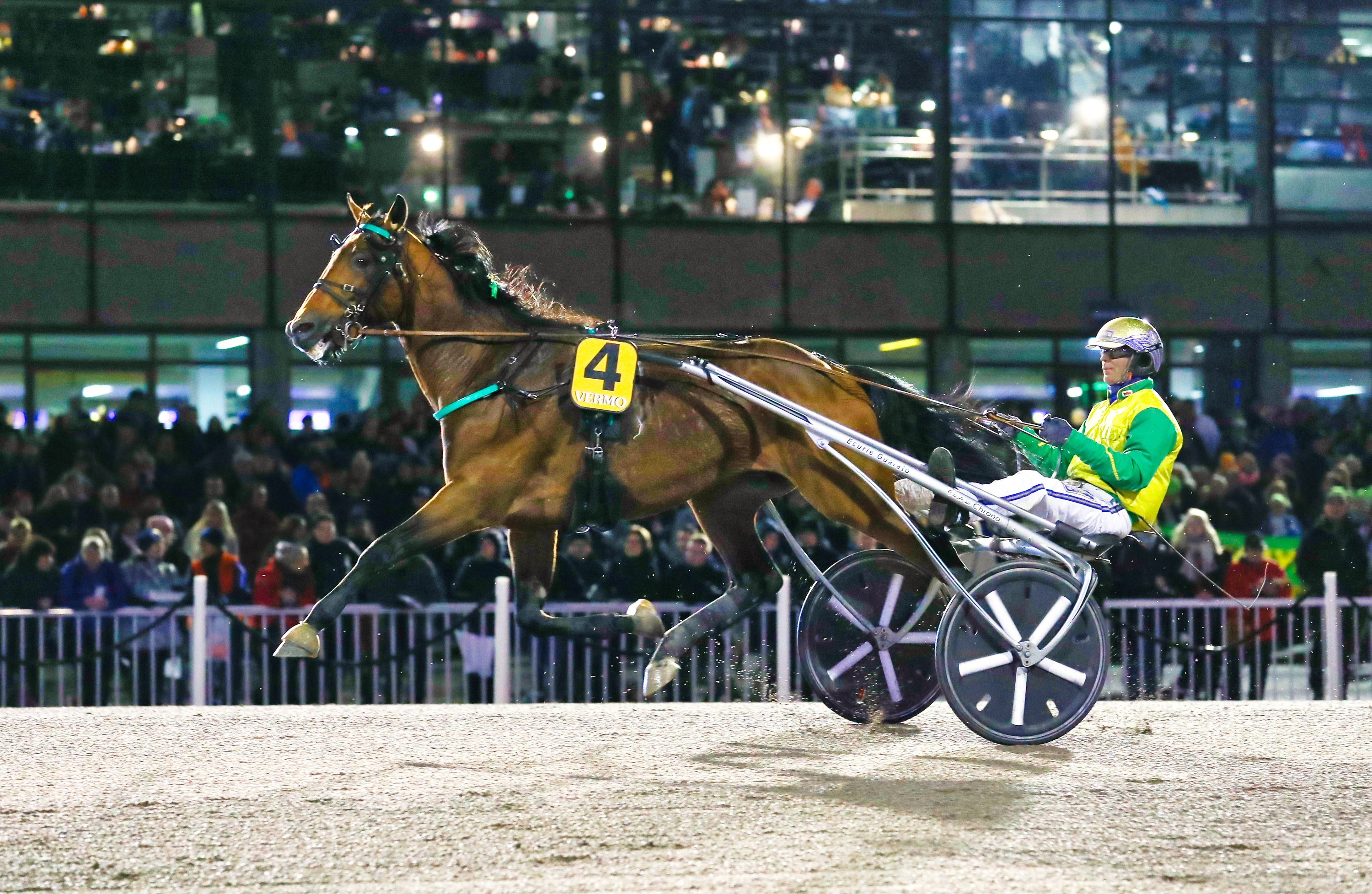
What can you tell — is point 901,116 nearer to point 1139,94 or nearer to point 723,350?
point 1139,94

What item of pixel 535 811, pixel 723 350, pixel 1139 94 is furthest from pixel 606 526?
pixel 1139 94

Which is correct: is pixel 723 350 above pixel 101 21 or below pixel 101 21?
below

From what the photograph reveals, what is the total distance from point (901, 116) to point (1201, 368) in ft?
12.9

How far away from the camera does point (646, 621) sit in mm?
7180

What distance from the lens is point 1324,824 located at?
5.37m

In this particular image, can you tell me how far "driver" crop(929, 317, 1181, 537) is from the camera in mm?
6562

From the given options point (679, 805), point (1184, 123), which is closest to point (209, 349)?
point (1184, 123)

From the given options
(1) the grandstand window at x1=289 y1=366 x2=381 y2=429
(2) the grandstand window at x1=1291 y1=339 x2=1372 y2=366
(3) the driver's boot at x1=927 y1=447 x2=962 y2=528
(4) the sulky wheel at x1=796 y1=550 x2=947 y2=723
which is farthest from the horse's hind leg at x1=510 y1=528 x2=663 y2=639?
(2) the grandstand window at x1=1291 y1=339 x2=1372 y2=366

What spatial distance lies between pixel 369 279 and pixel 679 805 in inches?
98.2

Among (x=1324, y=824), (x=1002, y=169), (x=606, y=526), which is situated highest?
(x=1002, y=169)

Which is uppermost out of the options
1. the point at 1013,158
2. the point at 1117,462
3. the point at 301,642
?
the point at 1013,158

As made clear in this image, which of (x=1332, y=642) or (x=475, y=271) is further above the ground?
(x=475, y=271)

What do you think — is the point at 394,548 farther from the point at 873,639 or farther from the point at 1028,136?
the point at 1028,136

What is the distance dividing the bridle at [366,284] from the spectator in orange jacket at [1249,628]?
5.46 metres
